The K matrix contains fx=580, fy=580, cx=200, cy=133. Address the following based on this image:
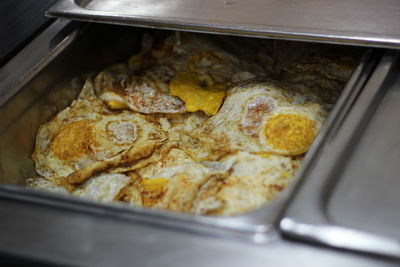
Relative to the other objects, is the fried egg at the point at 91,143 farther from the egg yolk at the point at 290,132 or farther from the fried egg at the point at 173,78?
the egg yolk at the point at 290,132

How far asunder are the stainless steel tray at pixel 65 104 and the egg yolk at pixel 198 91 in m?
0.32

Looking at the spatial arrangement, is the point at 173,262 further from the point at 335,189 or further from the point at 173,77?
the point at 173,77

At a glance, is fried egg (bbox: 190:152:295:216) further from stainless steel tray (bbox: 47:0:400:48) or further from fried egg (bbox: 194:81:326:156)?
stainless steel tray (bbox: 47:0:400:48)

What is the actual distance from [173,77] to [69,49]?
34 centimetres

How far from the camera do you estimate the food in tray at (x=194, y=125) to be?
139cm

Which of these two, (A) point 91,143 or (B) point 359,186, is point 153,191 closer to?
(A) point 91,143

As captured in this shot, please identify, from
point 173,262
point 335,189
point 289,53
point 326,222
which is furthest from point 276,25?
point 173,262

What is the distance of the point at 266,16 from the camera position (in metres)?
1.63

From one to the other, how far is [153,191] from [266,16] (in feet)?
1.95

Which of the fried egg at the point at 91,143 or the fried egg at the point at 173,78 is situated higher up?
the fried egg at the point at 173,78

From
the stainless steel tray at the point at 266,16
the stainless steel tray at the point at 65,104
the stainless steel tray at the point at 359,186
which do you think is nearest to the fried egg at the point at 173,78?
the stainless steel tray at the point at 65,104

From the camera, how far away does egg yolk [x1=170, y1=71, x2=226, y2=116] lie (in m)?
1.75

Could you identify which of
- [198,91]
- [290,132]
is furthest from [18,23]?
[290,132]

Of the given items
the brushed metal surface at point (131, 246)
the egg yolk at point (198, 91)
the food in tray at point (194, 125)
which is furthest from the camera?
the egg yolk at point (198, 91)
